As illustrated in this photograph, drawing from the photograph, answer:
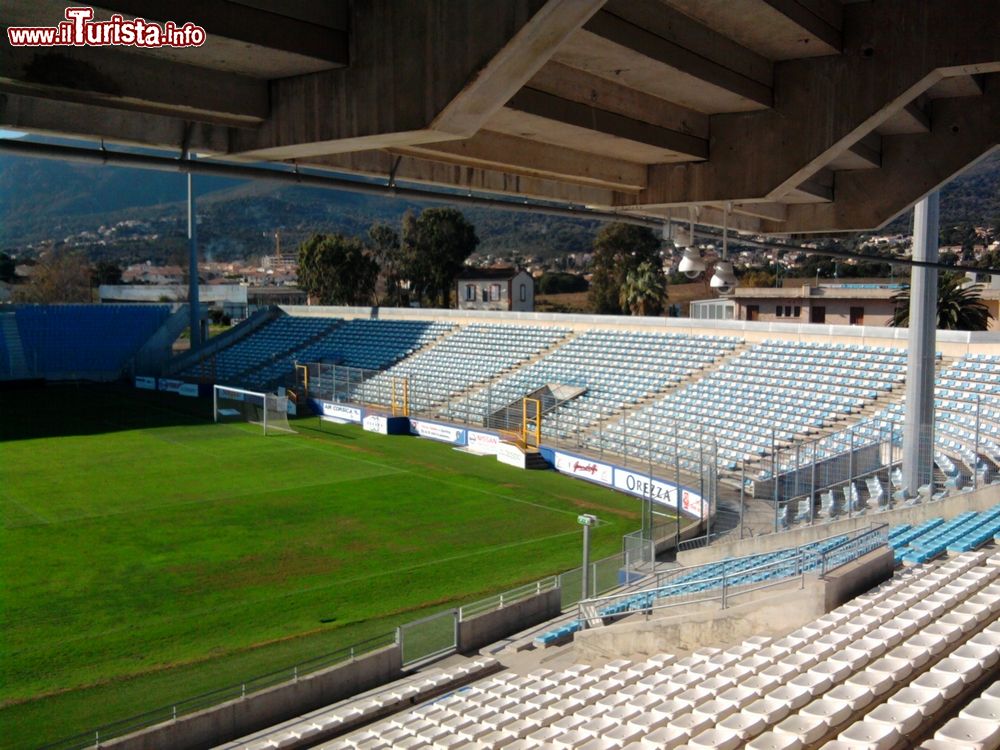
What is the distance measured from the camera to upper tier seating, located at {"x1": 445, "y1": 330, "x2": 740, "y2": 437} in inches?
1200

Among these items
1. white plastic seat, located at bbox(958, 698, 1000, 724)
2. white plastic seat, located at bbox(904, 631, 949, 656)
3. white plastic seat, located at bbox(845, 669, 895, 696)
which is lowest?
white plastic seat, located at bbox(845, 669, 895, 696)

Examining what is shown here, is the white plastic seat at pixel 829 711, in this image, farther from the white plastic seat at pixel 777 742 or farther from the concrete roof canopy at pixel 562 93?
the concrete roof canopy at pixel 562 93

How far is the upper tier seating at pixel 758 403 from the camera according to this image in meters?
24.4

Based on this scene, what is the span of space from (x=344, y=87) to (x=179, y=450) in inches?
1095

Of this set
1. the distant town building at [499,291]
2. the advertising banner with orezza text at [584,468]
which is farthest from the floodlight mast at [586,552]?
the distant town building at [499,291]

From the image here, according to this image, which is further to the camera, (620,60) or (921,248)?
(921,248)

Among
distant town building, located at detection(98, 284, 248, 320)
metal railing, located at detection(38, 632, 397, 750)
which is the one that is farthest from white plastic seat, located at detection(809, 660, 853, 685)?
distant town building, located at detection(98, 284, 248, 320)

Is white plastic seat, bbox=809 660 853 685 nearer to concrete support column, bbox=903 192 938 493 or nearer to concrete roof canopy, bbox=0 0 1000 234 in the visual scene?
concrete roof canopy, bbox=0 0 1000 234

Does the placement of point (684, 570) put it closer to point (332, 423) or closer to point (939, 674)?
point (939, 674)

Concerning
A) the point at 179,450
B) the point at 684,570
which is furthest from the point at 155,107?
the point at 179,450

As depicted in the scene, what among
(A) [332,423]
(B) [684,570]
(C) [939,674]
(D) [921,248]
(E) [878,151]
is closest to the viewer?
(C) [939,674]

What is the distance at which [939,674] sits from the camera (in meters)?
7.27

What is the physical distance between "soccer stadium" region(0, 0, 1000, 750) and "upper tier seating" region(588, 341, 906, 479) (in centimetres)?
13

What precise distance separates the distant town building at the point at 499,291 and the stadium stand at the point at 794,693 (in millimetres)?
55850
